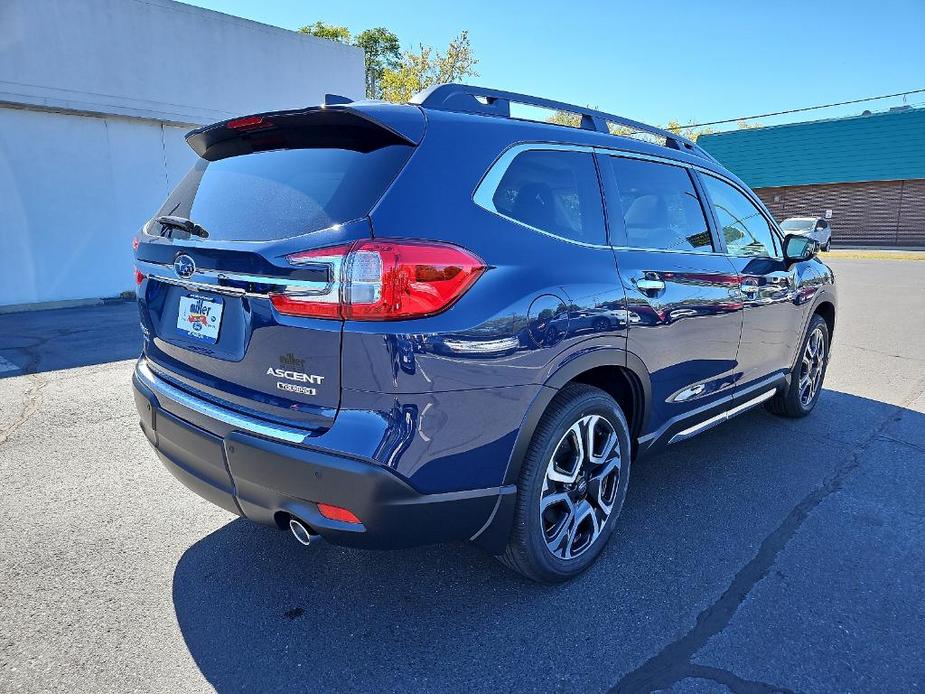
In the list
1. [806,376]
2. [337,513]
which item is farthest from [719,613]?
[806,376]

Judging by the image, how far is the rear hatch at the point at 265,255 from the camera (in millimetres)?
1974

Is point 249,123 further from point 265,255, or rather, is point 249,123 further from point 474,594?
point 474,594

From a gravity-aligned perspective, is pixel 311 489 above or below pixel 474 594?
above

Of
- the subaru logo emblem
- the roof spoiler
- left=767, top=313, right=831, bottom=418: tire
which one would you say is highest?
the roof spoiler

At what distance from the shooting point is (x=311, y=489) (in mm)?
1964

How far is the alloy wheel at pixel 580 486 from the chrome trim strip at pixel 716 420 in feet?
2.03

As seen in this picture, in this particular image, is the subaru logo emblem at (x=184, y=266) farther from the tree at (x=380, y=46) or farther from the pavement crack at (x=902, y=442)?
the tree at (x=380, y=46)

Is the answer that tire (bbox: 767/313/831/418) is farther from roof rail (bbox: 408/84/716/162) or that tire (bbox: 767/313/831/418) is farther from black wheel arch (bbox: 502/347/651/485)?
roof rail (bbox: 408/84/716/162)

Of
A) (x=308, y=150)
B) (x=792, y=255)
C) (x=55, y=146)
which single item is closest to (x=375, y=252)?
(x=308, y=150)

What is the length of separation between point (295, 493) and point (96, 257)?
40.5ft

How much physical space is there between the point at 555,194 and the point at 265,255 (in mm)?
1232

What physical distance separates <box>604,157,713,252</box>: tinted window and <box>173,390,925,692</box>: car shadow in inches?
58.0

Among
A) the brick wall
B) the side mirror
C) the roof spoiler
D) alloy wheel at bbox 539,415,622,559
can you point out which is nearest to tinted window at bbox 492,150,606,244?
the roof spoiler

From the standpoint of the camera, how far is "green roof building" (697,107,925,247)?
29500mm
